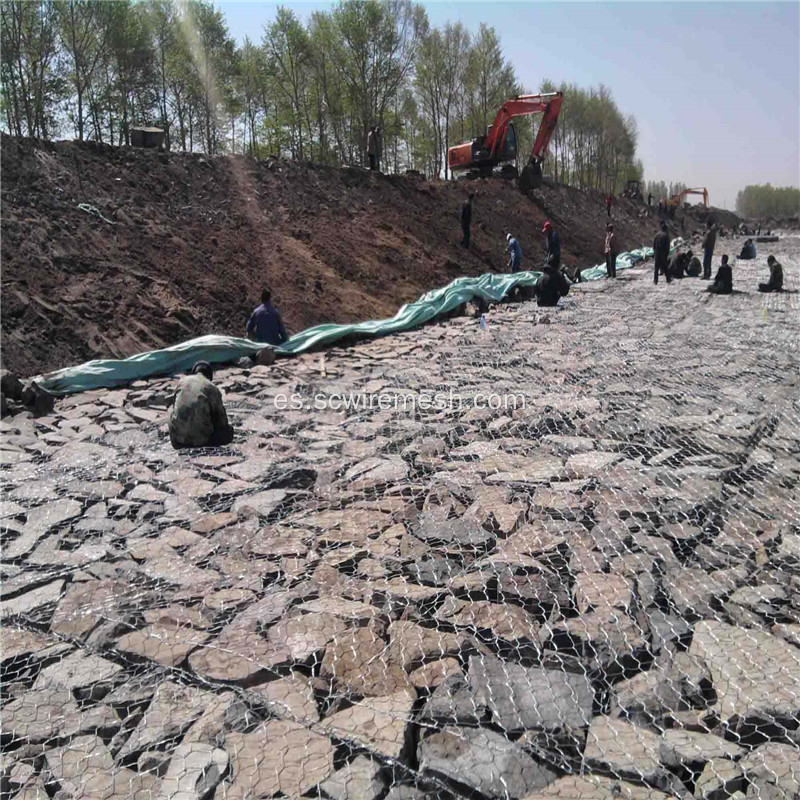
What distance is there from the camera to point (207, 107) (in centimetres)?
2953

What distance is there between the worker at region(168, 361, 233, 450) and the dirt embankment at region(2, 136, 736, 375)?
13.8ft

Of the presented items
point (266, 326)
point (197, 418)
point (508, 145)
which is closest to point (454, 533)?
point (197, 418)

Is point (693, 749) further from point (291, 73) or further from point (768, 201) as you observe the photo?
point (768, 201)

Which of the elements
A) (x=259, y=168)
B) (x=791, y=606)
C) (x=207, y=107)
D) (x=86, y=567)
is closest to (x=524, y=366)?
(x=791, y=606)

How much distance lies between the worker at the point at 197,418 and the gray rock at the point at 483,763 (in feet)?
11.9

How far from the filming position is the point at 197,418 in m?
5.21

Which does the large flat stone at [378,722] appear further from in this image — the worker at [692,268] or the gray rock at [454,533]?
the worker at [692,268]

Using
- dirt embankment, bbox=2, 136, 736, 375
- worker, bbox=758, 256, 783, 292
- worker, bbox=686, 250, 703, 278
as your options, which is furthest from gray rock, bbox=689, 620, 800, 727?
worker, bbox=686, 250, 703, 278

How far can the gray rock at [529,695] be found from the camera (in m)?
2.28

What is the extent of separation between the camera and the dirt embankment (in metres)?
9.24

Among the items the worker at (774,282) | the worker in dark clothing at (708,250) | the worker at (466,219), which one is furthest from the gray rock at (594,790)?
the worker at (466,219)

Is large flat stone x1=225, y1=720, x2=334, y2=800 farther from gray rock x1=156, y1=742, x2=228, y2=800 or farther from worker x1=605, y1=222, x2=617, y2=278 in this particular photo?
worker x1=605, y1=222, x2=617, y2=278

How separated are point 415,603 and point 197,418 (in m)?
2.93

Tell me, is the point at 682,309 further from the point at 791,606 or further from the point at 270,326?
the point at 791,606
